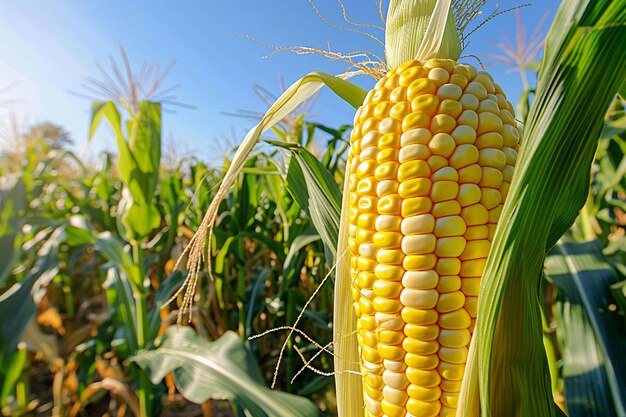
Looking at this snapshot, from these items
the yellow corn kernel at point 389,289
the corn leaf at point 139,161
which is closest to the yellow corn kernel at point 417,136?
the yellow corn kernel at point 389,289

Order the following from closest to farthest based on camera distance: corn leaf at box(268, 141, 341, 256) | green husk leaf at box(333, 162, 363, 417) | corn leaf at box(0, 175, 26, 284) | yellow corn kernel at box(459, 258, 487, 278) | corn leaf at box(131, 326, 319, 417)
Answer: yellow corn kernel at box(459, 258, 487, 278) → green husk leaf at box(333, 162, 363, 417) → corn leaf at box(268, 141, 341, 256) → corn leaf at box(131, 326, 319, 417) → corn leaf at box(0, 175, 26, 284)

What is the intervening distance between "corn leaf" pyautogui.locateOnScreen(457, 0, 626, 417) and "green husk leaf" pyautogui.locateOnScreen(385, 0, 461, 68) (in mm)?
245

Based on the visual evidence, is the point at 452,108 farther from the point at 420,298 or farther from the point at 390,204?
the point at 420,298

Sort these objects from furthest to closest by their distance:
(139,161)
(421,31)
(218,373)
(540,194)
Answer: (139,161)
(218,373)
(421,31)
(540,194)

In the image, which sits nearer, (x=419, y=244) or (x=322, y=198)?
(x=419, y=244)

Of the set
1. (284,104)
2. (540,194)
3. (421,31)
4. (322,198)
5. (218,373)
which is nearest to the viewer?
(540,194)

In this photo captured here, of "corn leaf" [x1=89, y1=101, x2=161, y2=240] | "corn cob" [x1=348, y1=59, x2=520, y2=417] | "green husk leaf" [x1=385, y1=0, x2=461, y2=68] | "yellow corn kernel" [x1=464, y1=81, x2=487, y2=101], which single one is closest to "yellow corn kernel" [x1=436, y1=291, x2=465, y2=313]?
"corn cob" [x1=348, y1=59, x2=520, y2=417]

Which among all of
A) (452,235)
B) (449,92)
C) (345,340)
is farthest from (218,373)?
(449,92)

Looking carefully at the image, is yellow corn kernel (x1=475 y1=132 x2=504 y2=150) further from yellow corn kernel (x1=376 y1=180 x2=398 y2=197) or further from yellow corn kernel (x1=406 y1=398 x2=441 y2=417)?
yellow corn kernel (x1=406 y1=398 x2=441 y2=417)

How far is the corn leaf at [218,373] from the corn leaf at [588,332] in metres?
0.70

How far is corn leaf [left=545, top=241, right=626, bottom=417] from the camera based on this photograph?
0.96 meters

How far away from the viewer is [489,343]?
47 cm

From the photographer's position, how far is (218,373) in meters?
1.31

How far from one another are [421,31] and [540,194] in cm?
38
